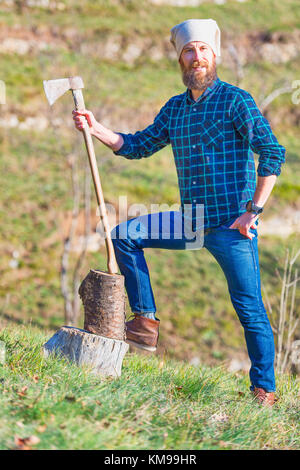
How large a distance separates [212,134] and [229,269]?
96cm

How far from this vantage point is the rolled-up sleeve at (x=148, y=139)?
12.2ft

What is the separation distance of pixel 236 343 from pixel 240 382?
693 centimetres

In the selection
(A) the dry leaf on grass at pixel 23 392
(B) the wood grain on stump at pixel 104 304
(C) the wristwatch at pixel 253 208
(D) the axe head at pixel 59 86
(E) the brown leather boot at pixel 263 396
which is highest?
(D) the axe head at pixel 59 86

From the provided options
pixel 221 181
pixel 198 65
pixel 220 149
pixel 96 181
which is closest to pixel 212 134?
pixel 220 149

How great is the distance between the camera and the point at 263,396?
338cm

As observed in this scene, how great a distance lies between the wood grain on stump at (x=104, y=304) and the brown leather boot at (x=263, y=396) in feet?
3.42

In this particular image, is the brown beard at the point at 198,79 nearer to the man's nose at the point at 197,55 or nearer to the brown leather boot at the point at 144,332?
the man's nose at the point at 197,55

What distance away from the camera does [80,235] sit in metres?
12.3

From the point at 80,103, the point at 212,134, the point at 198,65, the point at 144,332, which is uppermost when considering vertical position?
the point at 198,65

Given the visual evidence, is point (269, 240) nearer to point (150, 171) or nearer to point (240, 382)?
point (150, 171)

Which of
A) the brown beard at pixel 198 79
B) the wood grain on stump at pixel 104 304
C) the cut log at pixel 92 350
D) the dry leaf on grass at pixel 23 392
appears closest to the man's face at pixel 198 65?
the brown beard at pixel 198 79

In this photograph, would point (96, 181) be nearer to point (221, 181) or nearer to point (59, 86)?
point (59, 86)

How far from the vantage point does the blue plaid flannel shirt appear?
3.23 m

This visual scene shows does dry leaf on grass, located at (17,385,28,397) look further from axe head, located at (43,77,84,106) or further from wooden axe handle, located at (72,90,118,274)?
axe head, located at (43,77,84,106)
